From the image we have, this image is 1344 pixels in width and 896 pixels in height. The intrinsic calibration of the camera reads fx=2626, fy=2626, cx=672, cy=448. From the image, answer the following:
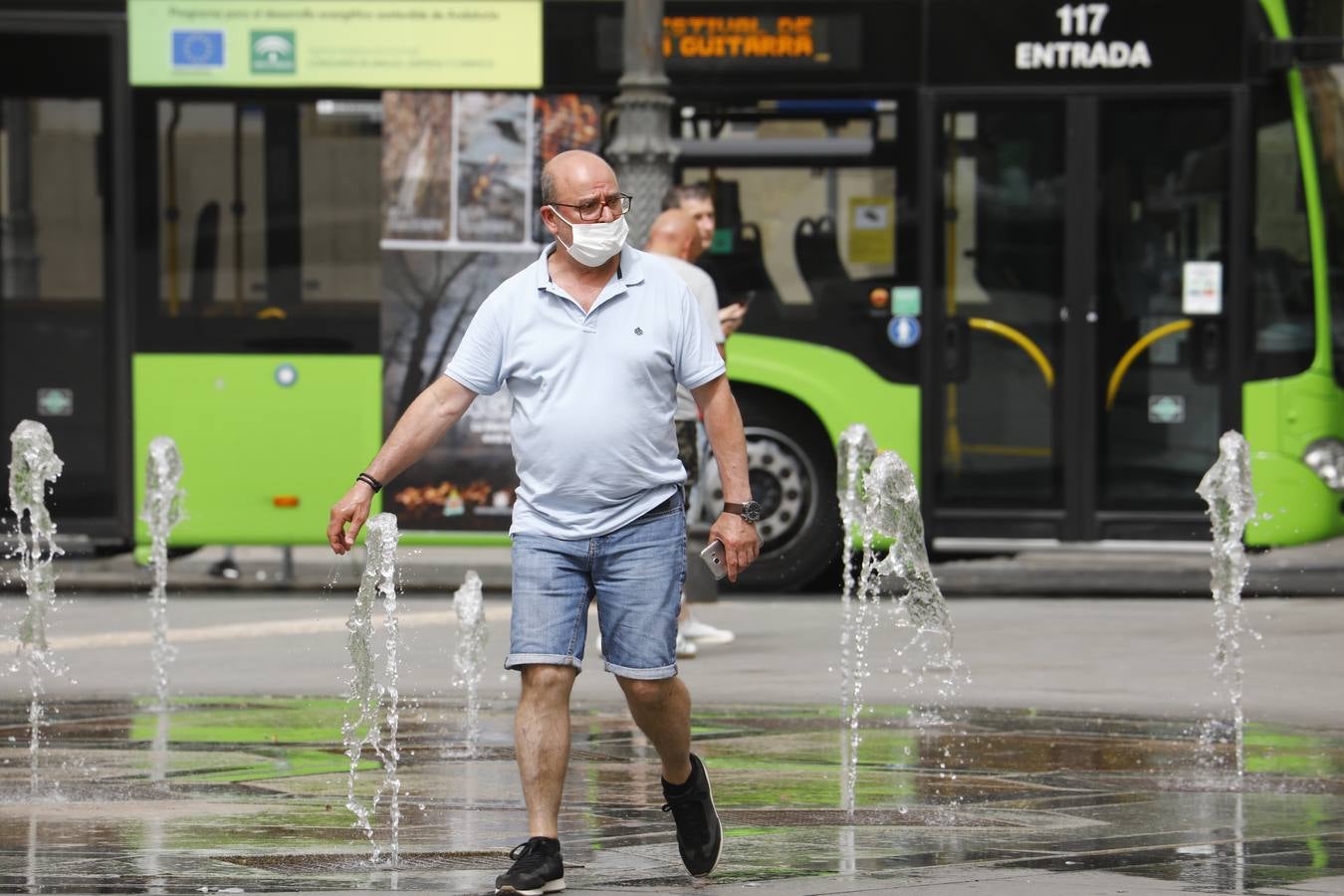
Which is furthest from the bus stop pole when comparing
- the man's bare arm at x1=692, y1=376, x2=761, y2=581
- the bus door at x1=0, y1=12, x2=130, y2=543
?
the man's bare arm at x1=692, y1=376, x2=761, y2=581

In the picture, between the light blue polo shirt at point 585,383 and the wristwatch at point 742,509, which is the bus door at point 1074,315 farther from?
the light blue polo shirt at point 585,383

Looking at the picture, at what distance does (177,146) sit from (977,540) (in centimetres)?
457

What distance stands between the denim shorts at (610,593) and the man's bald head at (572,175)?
789 mm

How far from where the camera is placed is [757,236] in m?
13.2

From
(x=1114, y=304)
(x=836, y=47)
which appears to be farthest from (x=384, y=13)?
(x=1114, y=304)

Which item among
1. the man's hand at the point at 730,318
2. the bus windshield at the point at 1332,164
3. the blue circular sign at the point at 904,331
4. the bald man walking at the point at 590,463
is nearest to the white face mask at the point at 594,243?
the bald man walking at the point at 590,463

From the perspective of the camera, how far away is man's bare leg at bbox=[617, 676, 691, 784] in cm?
617

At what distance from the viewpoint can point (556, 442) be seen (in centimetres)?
610

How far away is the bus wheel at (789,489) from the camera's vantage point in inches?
524

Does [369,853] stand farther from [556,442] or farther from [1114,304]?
[1114,304]

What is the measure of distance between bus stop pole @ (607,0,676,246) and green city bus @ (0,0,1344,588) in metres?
1.15

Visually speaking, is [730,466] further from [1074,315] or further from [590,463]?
[1074,315]

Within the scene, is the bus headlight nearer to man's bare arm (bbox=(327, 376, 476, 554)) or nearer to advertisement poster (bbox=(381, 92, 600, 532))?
advertisement poster (bbox=(381, 92, 600, 532))

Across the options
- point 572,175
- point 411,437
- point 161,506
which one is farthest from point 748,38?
point 411,437
